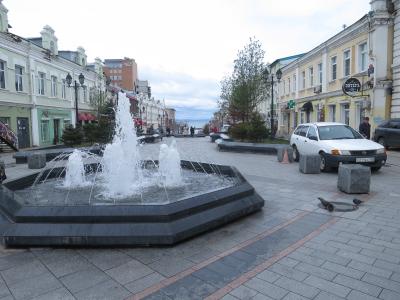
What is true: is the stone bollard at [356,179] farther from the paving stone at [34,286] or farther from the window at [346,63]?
the window at [346,63]

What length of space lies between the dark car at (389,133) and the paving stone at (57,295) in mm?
16944

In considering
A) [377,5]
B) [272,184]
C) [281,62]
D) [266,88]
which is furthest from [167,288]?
[281,62]

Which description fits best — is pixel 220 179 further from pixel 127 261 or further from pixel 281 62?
pixel 281 62

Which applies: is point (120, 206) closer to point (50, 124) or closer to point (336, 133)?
point (336, 133)

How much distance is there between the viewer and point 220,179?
28.4 feet

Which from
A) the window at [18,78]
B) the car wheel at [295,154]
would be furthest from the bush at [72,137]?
the car wheel at [295,154]

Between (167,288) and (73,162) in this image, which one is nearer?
(167,288)

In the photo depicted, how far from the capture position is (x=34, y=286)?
11.9ft

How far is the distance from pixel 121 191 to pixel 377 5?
19009 mm

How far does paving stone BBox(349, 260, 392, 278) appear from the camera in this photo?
3.87 m

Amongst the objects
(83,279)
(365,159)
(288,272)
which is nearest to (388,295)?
(288,272)

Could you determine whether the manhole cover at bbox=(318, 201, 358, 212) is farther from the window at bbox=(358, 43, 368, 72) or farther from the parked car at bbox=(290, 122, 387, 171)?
the window at bbox=(358, 43, 368, 72)

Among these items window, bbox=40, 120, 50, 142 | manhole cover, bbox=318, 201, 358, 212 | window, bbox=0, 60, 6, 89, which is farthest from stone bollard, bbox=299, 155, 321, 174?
window, bbox=40, 120, 50, 142

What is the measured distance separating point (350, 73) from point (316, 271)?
70.9ft
